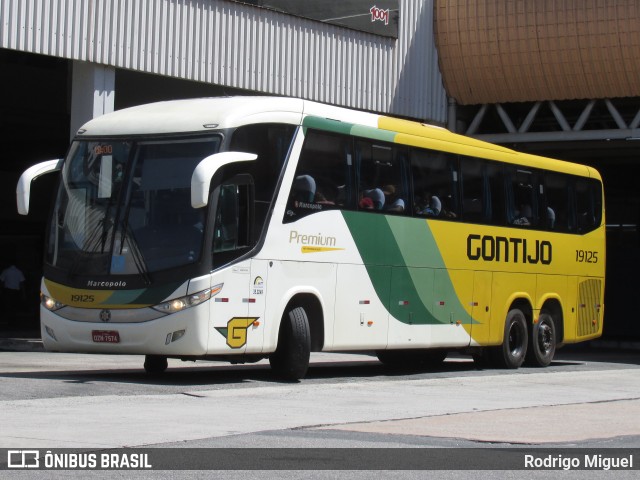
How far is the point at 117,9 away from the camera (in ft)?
80.4

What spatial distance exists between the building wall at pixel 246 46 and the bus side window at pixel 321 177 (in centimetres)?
823

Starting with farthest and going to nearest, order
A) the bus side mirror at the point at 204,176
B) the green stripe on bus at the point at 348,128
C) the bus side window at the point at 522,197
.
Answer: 1. the bus side window at the point at 522,197
2. the green stripe on bus at the point at 348,128
3. the bus side mirror at the point at 204,176

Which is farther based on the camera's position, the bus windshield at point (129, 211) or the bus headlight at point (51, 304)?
the bus headlight at point (51, 304)

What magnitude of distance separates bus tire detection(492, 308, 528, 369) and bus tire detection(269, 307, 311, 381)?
5979 millimetres

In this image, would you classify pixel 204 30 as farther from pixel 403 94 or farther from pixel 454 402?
pixel 454 402

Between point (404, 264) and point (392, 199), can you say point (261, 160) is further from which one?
point (404, 264)

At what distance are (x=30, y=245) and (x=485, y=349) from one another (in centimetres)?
2607

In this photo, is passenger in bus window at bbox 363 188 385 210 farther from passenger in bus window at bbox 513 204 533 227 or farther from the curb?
the curb

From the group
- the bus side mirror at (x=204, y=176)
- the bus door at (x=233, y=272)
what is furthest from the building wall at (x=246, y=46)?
the bus side mirror at (x=204, y=176)

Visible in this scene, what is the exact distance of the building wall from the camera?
77.5ft

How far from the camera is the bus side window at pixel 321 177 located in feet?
53.4

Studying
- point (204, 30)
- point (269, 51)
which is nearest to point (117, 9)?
point (204, 30)

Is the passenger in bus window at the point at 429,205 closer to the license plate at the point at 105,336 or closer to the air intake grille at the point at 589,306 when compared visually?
the air intake grille at the point at 589,306

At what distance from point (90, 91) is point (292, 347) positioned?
A: 10.2 m
